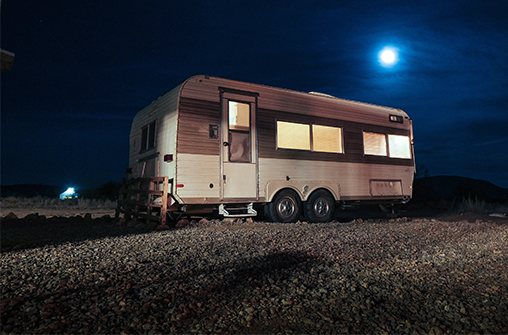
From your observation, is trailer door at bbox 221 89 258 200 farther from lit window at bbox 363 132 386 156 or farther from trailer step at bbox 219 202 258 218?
lit window at bbox 363 132 386 156

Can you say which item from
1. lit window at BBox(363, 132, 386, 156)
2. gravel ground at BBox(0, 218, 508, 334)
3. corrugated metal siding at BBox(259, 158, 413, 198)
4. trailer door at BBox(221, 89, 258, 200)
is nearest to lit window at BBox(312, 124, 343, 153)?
corrugated metal siding at BBox(259, 158, 413, 198)

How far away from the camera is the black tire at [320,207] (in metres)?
9.27

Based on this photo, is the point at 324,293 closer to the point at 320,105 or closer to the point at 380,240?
the point at 380,240

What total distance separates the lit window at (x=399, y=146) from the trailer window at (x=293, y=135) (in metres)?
3.43

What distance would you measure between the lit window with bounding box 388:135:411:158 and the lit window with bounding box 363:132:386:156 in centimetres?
32

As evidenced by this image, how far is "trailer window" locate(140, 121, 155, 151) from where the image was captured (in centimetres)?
884

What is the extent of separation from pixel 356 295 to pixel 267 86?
6579 millimetres

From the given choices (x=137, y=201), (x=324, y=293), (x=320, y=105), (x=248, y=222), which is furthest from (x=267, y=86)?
(x=324, y=293)

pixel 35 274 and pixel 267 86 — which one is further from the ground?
pixel 267 86

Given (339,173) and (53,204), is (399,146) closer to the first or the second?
(339,173)

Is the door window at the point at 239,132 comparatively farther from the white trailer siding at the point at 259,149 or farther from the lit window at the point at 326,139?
the lit window at the point at 326,139

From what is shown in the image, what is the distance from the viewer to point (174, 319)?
104 inches

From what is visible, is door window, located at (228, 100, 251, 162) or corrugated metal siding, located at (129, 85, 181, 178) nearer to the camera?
corrugated metal siding, located at (129, 85, 181, 178)

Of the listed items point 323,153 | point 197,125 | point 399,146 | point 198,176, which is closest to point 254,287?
point 198,176
